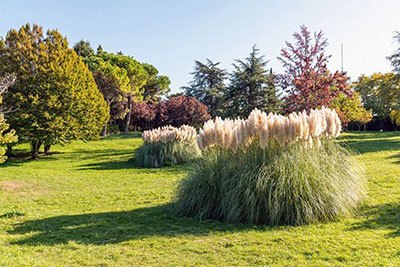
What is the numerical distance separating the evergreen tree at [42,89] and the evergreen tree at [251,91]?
43.7 feet

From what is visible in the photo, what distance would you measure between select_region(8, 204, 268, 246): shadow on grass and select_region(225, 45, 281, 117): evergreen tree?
21559mm

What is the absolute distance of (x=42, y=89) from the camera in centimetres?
1509

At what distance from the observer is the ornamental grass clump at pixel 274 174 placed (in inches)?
187

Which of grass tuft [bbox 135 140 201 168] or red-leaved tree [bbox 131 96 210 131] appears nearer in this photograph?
grass tuft [bbox 135 140 201 168]

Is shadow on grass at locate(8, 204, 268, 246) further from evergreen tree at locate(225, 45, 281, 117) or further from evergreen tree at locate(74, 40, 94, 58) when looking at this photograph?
evergreen tree at locate(74, 40, 94, 58)

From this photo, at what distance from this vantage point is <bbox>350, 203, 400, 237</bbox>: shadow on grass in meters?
4.41

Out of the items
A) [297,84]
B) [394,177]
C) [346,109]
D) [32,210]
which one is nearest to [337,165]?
[394,177]


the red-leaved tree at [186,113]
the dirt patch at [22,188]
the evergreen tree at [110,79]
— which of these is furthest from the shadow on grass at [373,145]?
the evergreen tree at [110,79]

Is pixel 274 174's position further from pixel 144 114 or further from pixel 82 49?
pixel 82 49

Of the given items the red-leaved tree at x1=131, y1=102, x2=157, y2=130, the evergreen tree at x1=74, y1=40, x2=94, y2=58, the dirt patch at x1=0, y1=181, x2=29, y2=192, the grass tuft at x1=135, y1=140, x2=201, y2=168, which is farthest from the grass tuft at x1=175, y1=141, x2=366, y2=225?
the evergreen tree at x1=74, y1=40, x2=94, y2=58

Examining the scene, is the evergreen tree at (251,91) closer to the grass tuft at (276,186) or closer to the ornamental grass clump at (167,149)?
the ornamental grass clump at (167,149)

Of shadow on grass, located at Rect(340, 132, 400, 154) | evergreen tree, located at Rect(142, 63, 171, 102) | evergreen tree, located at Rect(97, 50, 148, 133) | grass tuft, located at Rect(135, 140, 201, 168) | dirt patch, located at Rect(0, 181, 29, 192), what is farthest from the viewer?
evergreen tree, located at Rect(142, 63, 171, 102)

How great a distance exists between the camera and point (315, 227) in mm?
4531

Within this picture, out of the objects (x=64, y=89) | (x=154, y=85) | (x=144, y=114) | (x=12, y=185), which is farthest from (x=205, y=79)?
(x=12, y=185)
